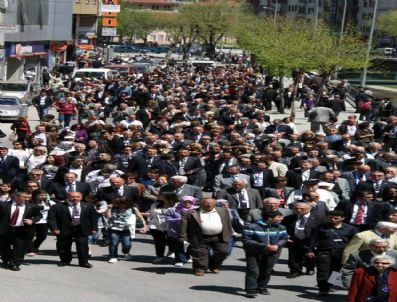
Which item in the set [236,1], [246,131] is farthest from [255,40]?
[236,1]

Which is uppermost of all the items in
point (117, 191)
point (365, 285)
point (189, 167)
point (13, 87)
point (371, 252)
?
point (371, 252)

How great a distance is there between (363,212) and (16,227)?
17.0 ft

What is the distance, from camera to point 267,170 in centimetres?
2039

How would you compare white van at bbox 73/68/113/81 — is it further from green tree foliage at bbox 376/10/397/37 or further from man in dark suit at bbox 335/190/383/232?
green tree foliage at bbox 376/10/397/37

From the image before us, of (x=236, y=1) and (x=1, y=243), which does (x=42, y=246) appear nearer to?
(x=1, y=243)

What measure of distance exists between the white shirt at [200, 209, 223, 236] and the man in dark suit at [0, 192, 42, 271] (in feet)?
8.44

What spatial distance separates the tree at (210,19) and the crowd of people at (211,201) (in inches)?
3301

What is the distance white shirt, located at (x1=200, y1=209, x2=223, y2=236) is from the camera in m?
15.9

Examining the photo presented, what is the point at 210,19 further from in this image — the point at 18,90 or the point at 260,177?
the point at 260,177

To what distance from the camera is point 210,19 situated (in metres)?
112

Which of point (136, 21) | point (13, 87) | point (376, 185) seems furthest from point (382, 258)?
point (136, 21)

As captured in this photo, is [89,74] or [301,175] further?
[89,74]

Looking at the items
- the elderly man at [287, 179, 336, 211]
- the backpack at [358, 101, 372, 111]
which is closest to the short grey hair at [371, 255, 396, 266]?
the elderly man at [287, 179, 336, 211]

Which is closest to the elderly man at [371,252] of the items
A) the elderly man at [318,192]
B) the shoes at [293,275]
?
the shoes at [293,275]
